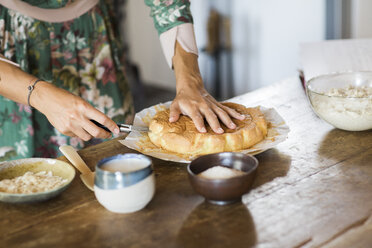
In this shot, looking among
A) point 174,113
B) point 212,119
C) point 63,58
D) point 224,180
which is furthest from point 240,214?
point 63,58

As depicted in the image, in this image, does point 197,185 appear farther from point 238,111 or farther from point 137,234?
point 238,111

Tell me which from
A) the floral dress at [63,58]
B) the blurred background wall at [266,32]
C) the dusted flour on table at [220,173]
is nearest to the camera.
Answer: the dusted flour on table at [220,173]

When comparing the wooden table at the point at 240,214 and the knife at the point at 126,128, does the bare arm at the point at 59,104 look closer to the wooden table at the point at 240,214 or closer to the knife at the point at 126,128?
the knife at the point at 126,128

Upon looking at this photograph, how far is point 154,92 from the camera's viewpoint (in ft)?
16.9

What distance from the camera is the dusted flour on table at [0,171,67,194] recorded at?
1.12 meters

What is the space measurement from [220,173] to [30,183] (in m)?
0.48

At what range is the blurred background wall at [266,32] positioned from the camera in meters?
2.94

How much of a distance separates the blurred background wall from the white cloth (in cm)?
145

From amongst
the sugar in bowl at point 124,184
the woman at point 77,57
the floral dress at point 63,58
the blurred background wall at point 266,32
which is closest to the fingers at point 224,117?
the woman at point 77,57

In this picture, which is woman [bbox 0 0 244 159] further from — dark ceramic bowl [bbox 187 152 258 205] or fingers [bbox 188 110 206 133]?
dark ceramic bowl [bbox 187 152 258 205]

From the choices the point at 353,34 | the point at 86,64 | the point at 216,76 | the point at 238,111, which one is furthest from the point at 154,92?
the point at 238,111

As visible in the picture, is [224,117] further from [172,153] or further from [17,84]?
[17,84]

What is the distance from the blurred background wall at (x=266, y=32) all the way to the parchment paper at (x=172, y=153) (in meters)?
1.55

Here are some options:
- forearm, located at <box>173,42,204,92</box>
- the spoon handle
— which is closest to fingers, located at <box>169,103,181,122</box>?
forearm, located at <box>173,42,204,92</box>
